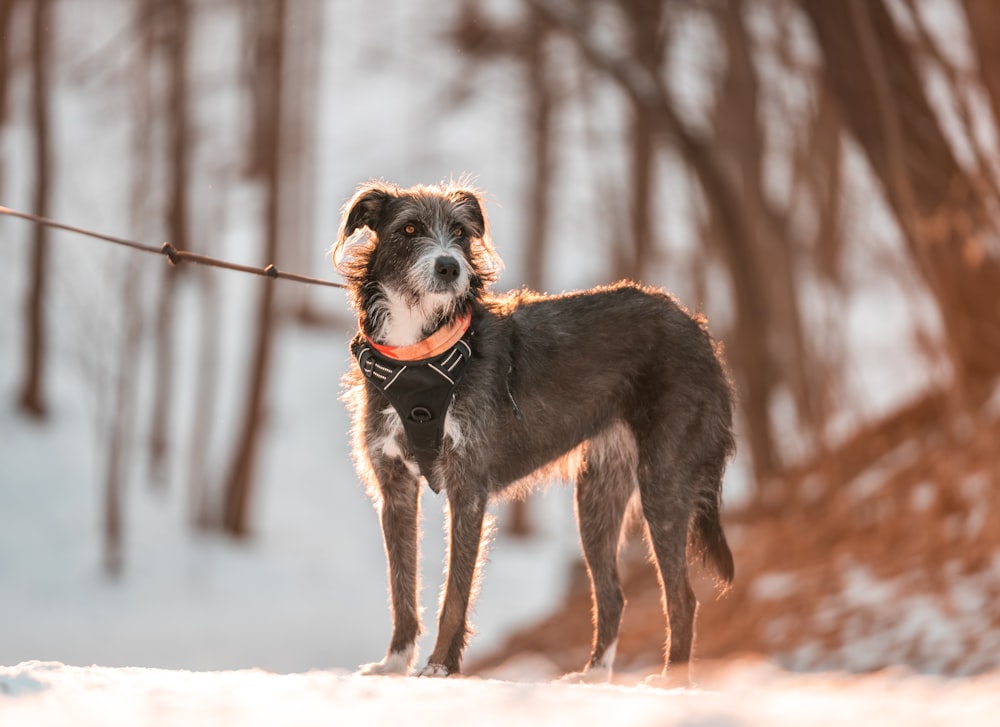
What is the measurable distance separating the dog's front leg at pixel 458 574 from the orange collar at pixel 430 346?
0.61m

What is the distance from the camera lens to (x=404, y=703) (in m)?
4.28

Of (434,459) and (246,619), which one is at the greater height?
(246,619)

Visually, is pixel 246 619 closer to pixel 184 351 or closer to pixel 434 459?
pixel 184 351

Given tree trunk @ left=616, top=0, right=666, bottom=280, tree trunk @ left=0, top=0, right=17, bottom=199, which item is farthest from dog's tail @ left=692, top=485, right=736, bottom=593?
tree trunk @ left=0, top=0, right=17, bottom=199

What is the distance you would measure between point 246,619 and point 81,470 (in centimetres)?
486

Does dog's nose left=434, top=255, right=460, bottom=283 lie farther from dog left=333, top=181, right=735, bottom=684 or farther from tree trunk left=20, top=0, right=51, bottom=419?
tree trunk left=20, top=0, right=51, bottom=419

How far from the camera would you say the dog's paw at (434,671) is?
548 centimetres

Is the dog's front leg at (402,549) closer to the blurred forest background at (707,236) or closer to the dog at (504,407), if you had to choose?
the dog at (504,407)

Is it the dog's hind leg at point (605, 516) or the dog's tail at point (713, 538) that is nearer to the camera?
the dog's hind leg at point (605, 516)

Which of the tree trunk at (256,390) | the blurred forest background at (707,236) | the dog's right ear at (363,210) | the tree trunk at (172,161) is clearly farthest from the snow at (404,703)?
the tree trunk at (172,161)

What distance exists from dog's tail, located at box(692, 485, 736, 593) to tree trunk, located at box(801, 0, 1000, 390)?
211 inches

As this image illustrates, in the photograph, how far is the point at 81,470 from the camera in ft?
71.1

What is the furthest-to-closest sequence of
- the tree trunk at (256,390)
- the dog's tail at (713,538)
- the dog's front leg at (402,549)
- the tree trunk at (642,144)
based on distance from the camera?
the tree trunk at (256,390) → the tree trunk at (642,144) → the dog's tail at (713,538) → the dog's front leg at (402,549)

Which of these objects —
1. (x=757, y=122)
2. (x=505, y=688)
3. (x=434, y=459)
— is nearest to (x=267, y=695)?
(x=505, y=688)
